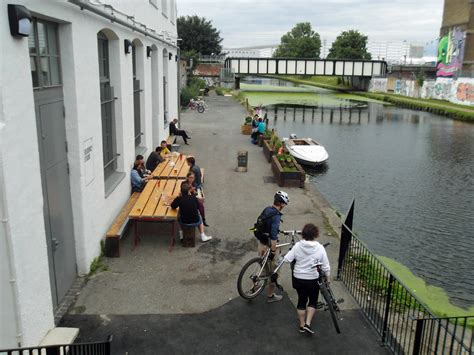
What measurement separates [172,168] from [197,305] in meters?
6.32

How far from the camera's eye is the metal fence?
19.2 ft

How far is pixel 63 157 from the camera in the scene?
6723 millimetres

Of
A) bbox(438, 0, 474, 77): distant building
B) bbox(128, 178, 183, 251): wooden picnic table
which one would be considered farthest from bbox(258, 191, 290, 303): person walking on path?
bbox(438, 0, 474, 77): distant building

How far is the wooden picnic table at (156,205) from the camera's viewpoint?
350 inches

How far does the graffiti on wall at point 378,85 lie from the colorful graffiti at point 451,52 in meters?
9.28

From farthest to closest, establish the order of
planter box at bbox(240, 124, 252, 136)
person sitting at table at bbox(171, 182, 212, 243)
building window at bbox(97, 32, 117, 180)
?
planter box at bbox(240, 124, 252, 136), building window at bbox(97, 32, 117, 180), person sitting at table at bbox(171, 182, 212, 243)

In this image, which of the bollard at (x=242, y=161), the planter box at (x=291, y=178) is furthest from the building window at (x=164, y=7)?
the planter box at (x=291, y=178)

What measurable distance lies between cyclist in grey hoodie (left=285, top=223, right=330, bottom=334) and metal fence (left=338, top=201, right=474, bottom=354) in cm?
93

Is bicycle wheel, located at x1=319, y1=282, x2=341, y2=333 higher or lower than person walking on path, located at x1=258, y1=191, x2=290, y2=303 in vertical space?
lower

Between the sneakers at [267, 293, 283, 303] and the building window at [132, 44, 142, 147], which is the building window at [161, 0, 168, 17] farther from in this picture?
the sneakers at [267, 293, 283, 303]

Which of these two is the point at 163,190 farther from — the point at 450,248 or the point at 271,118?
the point at 271,118

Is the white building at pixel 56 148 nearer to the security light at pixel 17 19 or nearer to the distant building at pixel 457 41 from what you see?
the security light at pixel 17 19

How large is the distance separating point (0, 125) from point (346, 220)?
571 centimetres

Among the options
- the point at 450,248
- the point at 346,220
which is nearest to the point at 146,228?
the point at 346,220
